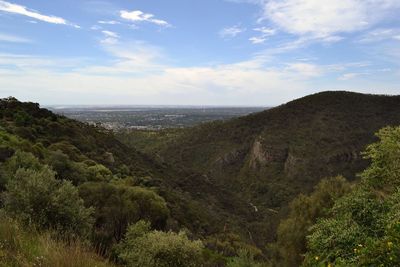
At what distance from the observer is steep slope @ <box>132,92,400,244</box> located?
2896 inches

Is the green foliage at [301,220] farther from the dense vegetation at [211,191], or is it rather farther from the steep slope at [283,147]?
the steep slope at [283,147]

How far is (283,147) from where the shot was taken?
8262 cm

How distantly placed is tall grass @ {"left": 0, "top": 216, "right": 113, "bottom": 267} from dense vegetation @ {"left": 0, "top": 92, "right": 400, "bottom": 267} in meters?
0.03

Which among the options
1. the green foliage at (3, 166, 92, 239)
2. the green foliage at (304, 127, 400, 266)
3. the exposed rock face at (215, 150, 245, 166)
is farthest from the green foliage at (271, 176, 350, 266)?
the exposed rock face at (215, 150, 245, 166)

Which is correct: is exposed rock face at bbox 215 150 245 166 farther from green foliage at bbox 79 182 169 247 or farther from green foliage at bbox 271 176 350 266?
green foliage at bbox 79 182 169 247

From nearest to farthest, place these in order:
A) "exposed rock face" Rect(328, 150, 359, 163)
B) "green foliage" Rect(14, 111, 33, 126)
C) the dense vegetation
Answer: the dense vegetation, "green foliage" Rect(14, 111, 33, 126), "exposed rock face" Rect(328, 150, 359, 163)

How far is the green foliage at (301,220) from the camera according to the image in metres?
23.6

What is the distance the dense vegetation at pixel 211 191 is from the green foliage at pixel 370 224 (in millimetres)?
47

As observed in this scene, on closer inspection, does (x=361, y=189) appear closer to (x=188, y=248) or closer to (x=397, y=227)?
(x=188, y=248)

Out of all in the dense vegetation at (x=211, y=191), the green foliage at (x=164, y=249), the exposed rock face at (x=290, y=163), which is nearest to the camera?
the dense vegetation at (x=211, y=191)

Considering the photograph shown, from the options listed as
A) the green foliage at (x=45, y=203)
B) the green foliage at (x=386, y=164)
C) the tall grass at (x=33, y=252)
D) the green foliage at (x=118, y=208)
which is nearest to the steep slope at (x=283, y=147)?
the green foliage at (x=118, y=208)

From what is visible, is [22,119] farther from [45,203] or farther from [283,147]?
[283,147]

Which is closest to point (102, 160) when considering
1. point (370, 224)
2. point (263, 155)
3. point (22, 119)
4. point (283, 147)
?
point (22, 119)

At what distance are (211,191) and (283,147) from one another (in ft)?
93.3
